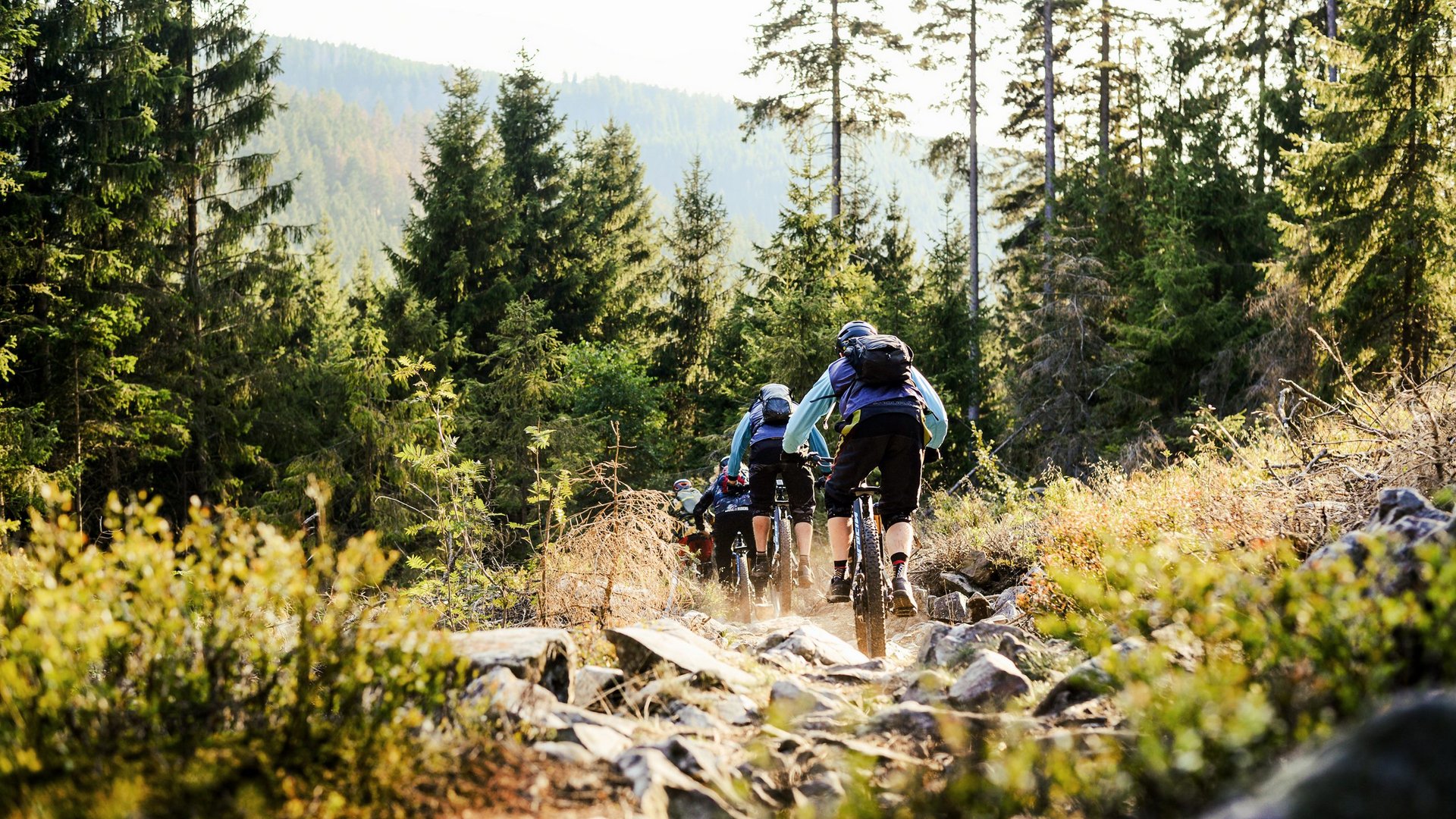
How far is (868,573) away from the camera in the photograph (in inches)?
244

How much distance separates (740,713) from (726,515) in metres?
5.89

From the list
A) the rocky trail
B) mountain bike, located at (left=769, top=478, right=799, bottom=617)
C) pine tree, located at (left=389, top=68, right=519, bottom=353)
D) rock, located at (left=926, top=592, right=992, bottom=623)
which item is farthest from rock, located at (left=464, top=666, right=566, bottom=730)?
pine tree, located at (left=389, top=68, right=519, bottom=353)

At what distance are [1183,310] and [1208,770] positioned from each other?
19.5m

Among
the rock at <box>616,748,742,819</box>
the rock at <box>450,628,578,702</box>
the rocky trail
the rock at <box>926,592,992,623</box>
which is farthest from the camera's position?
the rock at <box>926,592,992,623</box>

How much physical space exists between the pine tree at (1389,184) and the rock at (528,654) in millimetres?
13262

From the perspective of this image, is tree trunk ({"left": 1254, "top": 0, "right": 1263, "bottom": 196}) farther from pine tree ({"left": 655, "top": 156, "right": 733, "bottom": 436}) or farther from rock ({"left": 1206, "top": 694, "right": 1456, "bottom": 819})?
rock ({"left": 1206, "top": 694, "right": 1456, "bottom": 819})

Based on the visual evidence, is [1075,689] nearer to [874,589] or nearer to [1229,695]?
[1229,695]

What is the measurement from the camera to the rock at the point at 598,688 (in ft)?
13.2

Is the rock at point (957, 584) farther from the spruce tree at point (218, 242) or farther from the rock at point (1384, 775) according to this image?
the spruce tree at point (218, 242)

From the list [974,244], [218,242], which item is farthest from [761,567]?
[974,244]

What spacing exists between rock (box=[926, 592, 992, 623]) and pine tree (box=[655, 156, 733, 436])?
21.0 metres

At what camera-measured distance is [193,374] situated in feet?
67.9

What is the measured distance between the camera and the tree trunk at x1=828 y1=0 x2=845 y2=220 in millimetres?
26703

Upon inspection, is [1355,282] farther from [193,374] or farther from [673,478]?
[193,374]
